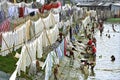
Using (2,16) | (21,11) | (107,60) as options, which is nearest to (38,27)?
(2,16)

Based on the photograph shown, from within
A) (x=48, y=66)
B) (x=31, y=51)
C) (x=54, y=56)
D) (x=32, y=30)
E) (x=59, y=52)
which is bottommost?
(x=59, y=52)

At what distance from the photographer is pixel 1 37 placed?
27719 millimetres

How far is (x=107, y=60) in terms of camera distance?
43250 millimetres

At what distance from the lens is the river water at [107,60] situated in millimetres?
34609

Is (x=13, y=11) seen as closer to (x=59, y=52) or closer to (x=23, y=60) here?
(x=59, y=52)

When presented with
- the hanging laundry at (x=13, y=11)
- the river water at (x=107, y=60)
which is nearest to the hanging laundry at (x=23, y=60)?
the river water at (x=107, y=60)

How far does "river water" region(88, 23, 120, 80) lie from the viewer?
34609mm

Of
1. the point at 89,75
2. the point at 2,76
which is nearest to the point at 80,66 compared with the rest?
the point at 89,75

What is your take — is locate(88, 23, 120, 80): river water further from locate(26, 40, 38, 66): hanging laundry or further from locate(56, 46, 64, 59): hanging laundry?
locate(26, 40, 38, 66): hanging laundry

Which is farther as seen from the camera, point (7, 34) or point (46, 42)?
point (46, 42)

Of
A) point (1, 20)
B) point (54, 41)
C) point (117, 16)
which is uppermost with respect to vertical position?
point (1, 20)

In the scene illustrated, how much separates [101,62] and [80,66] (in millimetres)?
7864

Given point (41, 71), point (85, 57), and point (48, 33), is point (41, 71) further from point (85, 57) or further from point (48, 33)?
point (85, 57)

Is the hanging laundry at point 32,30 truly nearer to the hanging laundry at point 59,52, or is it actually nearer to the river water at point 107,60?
the hanging laundry at point 59,52
